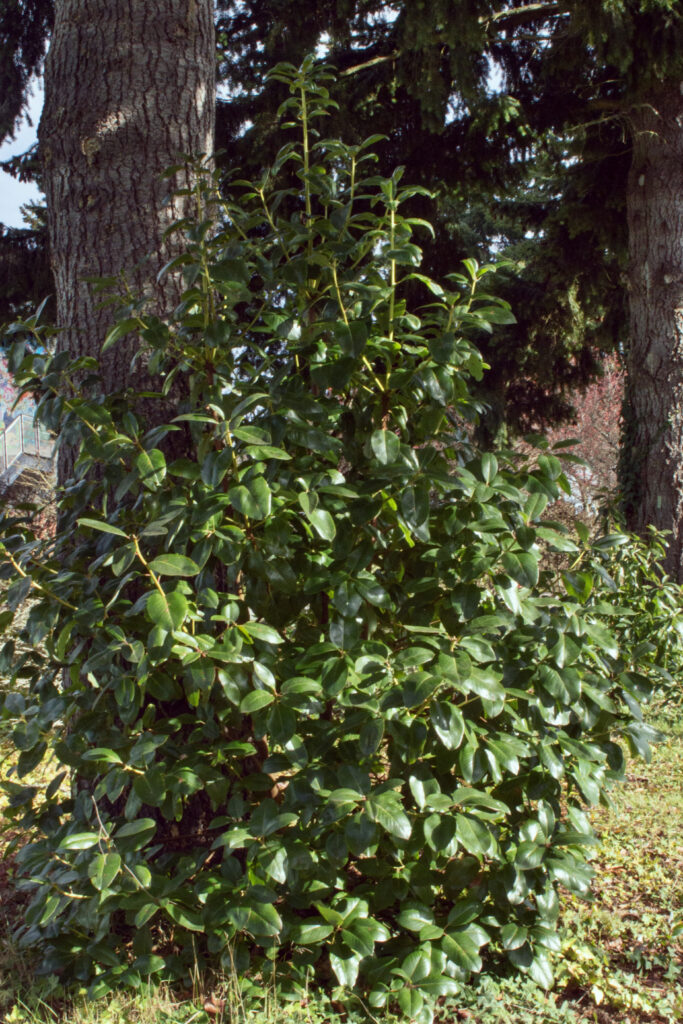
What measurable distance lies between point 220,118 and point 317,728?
6442 millimetres

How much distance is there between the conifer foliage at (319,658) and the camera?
1.87 m

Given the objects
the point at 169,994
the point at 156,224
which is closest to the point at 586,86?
the point at 156,224

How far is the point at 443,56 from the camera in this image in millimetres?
6379

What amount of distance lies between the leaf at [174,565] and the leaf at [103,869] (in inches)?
26.3

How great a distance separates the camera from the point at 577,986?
7.64ft

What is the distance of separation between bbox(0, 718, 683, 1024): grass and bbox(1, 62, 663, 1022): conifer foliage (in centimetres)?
9

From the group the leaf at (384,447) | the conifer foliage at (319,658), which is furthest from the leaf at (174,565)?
the leaf at (384,447)

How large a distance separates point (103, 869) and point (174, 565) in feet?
2.31

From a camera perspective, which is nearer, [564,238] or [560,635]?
[560,635]

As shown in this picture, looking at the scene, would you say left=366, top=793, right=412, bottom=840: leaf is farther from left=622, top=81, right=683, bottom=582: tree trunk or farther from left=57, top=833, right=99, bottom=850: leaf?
left=622, top=81, right=683, bottom=582: tree trunk

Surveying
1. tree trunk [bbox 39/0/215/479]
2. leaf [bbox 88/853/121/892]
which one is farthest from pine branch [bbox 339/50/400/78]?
leaf [bbox 88/853/121/892]

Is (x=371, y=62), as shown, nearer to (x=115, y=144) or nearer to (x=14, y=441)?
(x=115, y=144)

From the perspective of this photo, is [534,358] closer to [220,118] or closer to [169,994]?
[220,118]

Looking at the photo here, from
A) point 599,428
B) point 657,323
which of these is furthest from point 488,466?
point 599,428
